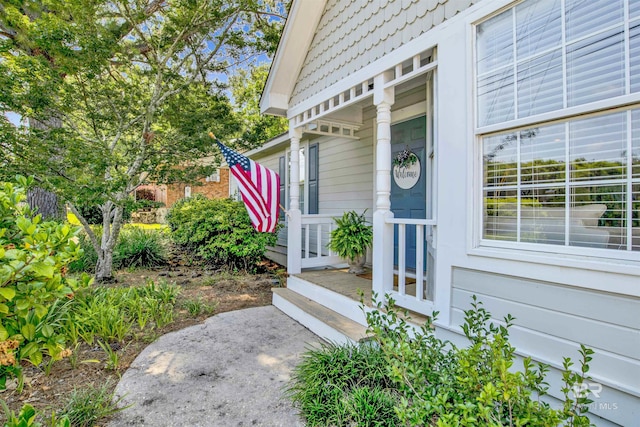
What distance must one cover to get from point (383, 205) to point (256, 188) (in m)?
1.83

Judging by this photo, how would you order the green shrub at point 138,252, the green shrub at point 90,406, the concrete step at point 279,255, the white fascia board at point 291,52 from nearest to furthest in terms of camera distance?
the green shrub at point 90,406 → the white fascia board at point 291,52 → the green shrub at point 138,252 → the concrete step at point 279,255

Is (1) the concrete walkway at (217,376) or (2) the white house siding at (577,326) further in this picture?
(1) the concrete walkway at (217,376)

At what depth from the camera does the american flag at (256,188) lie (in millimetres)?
4320

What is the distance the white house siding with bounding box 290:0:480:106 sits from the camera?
2902 millimetres

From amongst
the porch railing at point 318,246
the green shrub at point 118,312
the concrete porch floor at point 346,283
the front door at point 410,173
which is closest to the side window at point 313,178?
the porch railing at point 318,246

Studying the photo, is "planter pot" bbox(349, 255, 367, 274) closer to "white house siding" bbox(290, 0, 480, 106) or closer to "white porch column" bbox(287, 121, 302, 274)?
"white porch column" bbox(287, 121, 302, 274)

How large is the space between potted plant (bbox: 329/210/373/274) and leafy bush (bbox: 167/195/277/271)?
7.82ft

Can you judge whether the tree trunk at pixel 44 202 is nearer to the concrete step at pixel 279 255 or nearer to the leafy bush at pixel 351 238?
the concrete step at pixel 279 255

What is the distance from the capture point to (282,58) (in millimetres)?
4797

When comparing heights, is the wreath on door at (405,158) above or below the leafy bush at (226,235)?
above

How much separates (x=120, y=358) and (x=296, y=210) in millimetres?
2909

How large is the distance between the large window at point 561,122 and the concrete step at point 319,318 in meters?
1.65

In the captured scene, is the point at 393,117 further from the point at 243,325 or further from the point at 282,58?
the point at 243,325

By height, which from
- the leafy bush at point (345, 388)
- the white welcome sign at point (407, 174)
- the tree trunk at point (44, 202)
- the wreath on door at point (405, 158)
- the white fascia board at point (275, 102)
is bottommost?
the leafy bush at point (345, 388)
